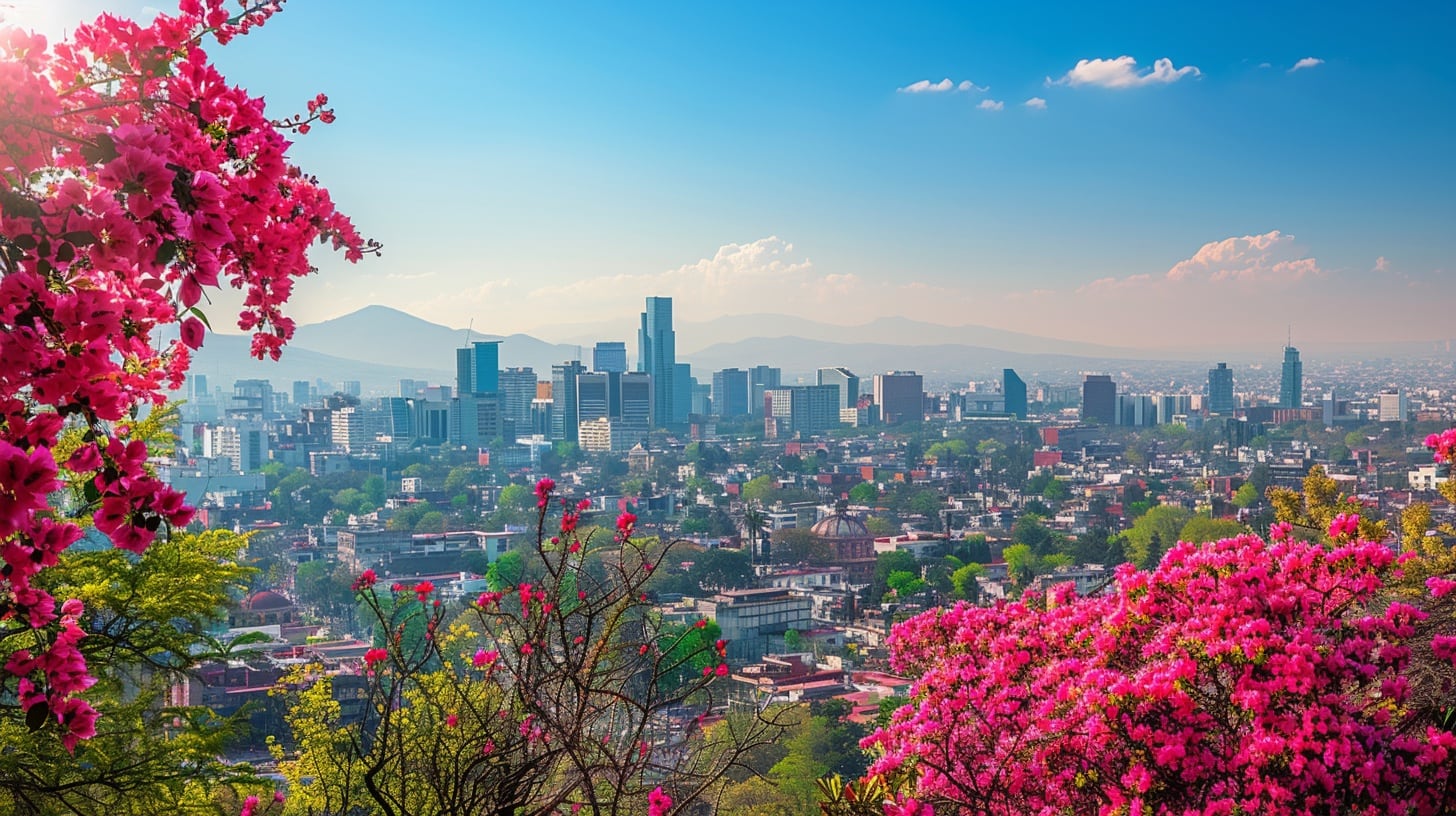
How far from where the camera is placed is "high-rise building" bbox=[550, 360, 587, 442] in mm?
58750

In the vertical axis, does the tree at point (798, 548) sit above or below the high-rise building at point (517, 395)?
below

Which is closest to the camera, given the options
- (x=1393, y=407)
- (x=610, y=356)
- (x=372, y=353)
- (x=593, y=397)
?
(x=1393, y=407)

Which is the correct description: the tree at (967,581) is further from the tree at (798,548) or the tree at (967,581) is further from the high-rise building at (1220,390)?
the high-rise building at (1220,390)

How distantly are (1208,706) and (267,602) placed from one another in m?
25.1

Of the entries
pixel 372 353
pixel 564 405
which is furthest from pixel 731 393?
pixel 372 353

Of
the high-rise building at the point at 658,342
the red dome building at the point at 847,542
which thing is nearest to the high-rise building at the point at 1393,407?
the red dome building at the point at 847,542

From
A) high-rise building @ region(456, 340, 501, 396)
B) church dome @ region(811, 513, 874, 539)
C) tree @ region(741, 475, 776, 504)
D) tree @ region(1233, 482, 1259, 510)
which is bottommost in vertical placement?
church dome @ region(811, 513, 874, 539)

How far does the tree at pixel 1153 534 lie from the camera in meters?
24.6

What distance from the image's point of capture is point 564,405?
5997 cm

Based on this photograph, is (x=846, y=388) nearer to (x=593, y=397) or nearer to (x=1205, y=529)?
(x=593, y=397)

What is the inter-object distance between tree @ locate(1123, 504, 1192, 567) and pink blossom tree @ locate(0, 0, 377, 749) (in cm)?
2376

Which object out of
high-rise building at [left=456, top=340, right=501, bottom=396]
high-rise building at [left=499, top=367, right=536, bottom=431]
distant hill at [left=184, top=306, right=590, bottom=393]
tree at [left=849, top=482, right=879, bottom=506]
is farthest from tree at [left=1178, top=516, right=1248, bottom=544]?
distant hill at [left=184, top=306, right=590, bottom=393]

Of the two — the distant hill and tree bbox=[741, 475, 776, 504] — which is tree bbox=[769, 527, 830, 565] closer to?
tree bbox=[741, 475, 776, 504]

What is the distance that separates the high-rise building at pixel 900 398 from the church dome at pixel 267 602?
42595 mm
